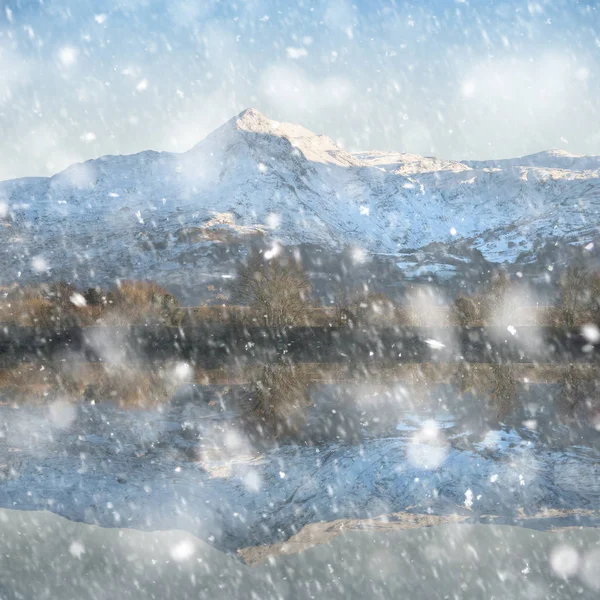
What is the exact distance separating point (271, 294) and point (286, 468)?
12.8 metres

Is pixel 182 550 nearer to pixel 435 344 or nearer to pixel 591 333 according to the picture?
pixel 435 344

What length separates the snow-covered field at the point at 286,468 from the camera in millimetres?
11789

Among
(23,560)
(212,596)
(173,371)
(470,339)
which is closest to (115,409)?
(173,371)

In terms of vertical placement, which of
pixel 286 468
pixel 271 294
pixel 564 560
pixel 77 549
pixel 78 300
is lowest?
pixel 286 468

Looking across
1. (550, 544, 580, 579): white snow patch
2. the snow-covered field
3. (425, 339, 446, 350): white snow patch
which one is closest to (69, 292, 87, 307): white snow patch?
the snow-covered field

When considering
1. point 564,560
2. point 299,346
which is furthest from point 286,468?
point 299,346

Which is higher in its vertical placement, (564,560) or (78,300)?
(78,300)

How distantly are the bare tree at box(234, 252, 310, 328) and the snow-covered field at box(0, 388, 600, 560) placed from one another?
21.4ft

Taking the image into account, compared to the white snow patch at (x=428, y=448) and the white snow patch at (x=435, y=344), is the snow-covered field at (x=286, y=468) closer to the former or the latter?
the white snow patch at (x=428, y=448)

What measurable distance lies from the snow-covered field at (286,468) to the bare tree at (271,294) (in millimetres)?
6537

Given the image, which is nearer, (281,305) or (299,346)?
(299,346)

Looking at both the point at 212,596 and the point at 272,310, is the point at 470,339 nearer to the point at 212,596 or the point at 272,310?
the point at 272,310

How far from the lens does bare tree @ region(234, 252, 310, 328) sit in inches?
1028

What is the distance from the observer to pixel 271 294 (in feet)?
87.9
